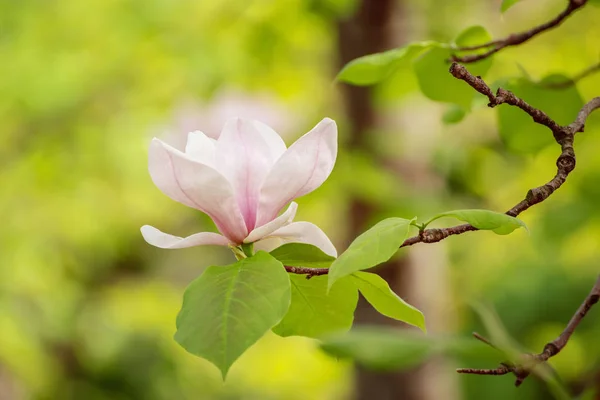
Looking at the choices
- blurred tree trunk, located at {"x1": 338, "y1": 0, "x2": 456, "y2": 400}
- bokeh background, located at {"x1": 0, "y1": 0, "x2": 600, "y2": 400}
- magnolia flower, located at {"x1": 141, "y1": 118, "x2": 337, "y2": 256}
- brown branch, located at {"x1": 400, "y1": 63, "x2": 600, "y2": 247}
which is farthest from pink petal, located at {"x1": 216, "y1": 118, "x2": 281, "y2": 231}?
blurred tree trunk, located at {"x1": 338, "y1": 0, "x2": 456, "y2": 400}

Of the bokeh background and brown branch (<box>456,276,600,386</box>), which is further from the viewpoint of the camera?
the bokeh background

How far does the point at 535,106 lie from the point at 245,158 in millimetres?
313

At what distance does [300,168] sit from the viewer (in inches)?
18.4

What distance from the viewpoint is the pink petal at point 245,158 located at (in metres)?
0.48

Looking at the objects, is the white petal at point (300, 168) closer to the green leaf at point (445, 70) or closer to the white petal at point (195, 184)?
the white petal at point (195, 184)

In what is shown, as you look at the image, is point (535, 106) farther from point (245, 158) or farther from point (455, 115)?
point (245, 158)

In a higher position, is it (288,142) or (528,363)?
(528,363)

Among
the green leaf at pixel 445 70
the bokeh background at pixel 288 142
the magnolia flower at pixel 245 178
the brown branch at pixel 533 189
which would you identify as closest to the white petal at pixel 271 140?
the magnolia flower at pixel 245 178

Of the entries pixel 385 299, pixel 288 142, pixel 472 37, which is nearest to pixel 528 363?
pixel 385 299

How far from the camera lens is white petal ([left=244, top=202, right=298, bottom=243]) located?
18.2 inches

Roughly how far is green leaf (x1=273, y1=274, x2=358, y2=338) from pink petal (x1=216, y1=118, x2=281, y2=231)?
54 millimetres

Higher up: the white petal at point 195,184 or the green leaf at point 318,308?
the white petal at point 195,184

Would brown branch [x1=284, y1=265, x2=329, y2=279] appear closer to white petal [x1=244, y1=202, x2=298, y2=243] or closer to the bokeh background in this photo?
white petal [x1=244, y1=202, x2=298, y2=243]

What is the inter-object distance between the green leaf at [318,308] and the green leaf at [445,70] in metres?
0.25
